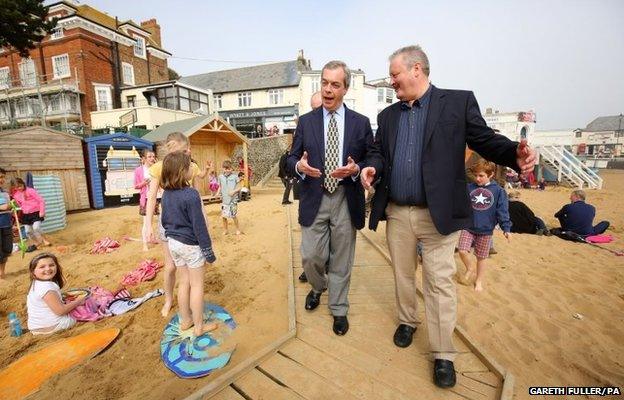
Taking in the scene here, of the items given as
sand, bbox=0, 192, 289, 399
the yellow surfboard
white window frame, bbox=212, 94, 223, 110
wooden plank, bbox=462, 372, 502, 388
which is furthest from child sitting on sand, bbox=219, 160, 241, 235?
white window frame, bbox=212, 94, 223, 110

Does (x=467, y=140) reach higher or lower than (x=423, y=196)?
higher

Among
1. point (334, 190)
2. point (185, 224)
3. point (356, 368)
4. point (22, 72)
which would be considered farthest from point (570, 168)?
point (22, 72)

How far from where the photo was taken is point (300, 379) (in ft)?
7.22

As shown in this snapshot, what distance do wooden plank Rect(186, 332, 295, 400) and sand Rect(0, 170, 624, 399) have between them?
416 millimetres

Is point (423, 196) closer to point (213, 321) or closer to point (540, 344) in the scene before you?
point (540, 344)

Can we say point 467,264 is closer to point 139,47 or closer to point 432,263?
point 432,263

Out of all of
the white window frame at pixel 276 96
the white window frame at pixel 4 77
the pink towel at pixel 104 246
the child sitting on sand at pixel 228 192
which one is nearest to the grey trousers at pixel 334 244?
the child sitting on sand at pixel 228 192

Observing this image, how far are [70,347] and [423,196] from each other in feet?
12.2

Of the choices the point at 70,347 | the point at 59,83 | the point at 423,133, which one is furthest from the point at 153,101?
the point at 423,133

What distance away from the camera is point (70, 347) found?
2971 mm

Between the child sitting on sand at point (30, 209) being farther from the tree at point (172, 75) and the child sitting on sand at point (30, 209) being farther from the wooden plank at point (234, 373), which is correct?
the tree at point (172, 75)

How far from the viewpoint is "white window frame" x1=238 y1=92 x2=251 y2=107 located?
34.8 m

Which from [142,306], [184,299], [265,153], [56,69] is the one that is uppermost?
[56,69]

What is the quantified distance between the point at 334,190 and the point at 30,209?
7.57 metres
